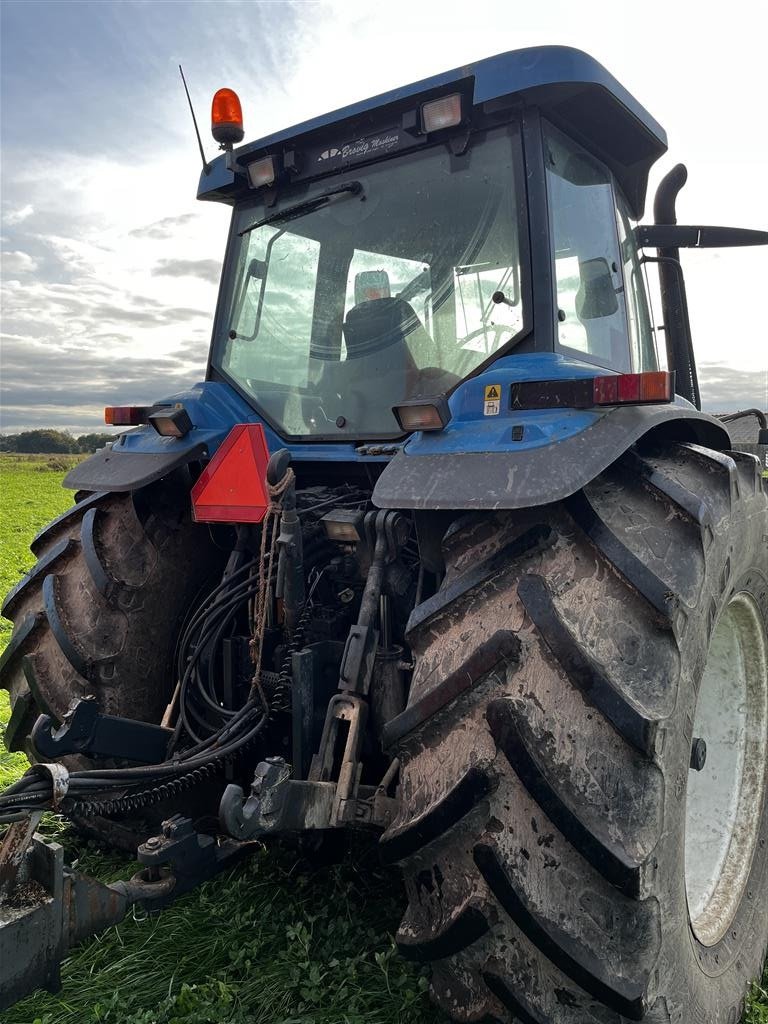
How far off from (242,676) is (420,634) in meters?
1.02

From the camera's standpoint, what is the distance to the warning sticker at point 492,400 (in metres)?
2.04

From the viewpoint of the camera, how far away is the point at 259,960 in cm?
229

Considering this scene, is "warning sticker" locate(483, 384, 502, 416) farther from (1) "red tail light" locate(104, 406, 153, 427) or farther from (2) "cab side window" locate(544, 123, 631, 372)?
(1) "red tail light" locate(104, 406, 153, 427)

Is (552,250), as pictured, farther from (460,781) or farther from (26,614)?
(26,614)

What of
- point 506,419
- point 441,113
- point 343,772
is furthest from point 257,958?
point 441,113

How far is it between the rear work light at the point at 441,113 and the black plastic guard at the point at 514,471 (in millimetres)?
1125

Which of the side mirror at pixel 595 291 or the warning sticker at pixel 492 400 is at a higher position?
the side mirror at pixel 595 291

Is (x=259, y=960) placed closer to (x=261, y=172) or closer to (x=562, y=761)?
(x=562, y=761)

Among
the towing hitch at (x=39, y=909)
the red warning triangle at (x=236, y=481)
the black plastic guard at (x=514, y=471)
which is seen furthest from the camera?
the red warning triangle at (x=236, y=481)

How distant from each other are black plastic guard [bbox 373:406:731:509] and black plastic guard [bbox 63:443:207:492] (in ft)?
3.10

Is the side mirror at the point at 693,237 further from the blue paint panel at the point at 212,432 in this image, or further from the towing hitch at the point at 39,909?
the towing hitch at the point at 39,909

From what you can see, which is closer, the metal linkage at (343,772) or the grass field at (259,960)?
the metal linkage at (343,772)

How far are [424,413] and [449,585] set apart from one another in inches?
17.9

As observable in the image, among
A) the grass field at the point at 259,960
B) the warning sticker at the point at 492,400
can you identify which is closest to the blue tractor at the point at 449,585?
the warning sticker at the point at 492,400
